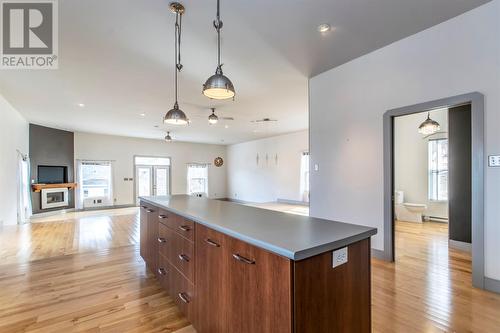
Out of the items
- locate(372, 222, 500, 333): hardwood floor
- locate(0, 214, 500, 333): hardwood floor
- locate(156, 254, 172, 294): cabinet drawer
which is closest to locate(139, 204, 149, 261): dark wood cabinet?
locate(0, 214, 500, 333): hardwood floor

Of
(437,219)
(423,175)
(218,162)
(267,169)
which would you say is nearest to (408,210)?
(437,219)

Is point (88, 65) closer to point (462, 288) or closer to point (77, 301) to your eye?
point (77, 301)

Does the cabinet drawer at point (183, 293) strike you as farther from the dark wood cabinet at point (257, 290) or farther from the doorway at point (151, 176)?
the doorway at point (151, 176)

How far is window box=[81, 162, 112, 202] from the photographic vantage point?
918cm

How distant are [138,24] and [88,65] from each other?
1.52 meters

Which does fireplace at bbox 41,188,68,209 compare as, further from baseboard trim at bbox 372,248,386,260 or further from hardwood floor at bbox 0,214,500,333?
baseboard trim at bbox 372,248,386,260

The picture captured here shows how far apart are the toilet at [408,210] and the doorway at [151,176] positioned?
9.11 meters

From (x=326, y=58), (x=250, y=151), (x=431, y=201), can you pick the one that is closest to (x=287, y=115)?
(x=326, y=58)

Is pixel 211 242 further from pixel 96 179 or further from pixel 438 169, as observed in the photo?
pixel 96 179

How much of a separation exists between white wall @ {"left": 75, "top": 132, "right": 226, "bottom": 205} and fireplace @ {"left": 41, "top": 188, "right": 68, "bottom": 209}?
1.42m

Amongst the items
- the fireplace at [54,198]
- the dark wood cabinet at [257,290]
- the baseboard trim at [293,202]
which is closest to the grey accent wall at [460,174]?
the dark wood cabinet at [257,290]

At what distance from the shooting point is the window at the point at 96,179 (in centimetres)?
918

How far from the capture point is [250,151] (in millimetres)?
11570

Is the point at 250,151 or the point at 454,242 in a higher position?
the point at 250,151
